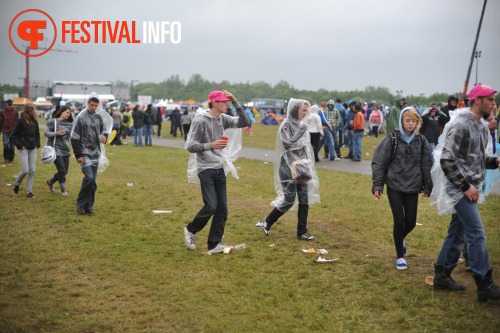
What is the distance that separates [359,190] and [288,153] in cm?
Result: 491

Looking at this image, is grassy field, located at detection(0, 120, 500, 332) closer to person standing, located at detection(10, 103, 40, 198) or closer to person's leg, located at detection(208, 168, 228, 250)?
person's leg, located at detection(208, 168, 228, 250)

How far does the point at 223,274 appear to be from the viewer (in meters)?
6.60

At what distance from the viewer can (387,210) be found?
10.6 metres

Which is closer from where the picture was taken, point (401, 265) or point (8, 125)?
point (401, 265)

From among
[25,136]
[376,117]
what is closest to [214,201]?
[25,136]

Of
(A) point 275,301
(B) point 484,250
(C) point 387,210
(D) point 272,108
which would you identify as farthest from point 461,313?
A: (D) point 272,108

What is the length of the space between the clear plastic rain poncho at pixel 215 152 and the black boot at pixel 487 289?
134 inches

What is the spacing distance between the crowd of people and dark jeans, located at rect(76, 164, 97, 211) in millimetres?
17

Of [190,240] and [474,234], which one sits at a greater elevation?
[474,234]

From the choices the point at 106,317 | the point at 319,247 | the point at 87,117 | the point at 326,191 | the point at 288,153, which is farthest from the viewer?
the point at 326,191

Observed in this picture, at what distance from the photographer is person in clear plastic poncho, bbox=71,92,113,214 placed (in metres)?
10.0

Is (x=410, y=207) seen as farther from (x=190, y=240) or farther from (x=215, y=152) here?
(x=190, y=240)

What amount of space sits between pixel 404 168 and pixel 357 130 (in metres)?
12.5

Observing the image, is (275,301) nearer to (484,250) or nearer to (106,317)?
(106,317)
